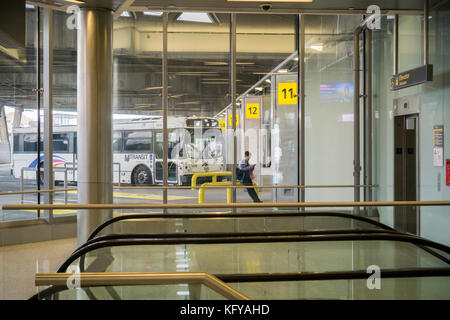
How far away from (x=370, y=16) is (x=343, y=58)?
928 millimetres

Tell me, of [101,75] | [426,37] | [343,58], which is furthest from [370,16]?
[101,75]

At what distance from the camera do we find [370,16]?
8.84 meters

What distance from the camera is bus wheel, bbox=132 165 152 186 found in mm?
9066

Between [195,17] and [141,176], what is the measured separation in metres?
3.23

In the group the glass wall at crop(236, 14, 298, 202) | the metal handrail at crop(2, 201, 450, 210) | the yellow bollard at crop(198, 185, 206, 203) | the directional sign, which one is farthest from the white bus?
the metal handrail at crop(2, 201, 450, 210)

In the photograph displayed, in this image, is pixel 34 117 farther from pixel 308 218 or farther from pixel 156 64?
pixel 308 218

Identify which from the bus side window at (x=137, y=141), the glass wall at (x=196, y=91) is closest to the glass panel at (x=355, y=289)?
the glass wall at (x=196, y=91)

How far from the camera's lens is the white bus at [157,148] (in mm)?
9039

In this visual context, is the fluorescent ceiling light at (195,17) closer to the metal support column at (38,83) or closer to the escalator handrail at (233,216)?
the metal support column at (38,83)

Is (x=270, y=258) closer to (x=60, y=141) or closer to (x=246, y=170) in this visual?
(x=246, y=170)

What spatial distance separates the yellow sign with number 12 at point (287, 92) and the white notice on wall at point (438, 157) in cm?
296

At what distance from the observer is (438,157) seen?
7.02 metres

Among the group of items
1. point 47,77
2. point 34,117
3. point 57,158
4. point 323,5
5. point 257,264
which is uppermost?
point 323,5

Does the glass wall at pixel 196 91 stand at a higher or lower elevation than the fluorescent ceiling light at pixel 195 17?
lower
